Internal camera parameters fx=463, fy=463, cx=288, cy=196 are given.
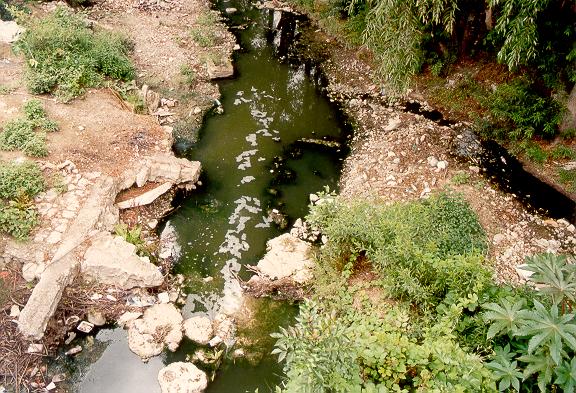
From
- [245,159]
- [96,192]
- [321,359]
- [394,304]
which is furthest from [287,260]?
[96,192]

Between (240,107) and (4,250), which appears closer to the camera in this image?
(4,250)

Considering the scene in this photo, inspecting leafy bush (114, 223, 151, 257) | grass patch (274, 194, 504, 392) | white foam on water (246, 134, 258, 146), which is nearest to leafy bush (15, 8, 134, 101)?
white foam on water (246, 134, 258, 146)

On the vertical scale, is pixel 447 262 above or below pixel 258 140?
above

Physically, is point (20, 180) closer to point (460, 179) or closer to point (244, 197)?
point (244, 197)

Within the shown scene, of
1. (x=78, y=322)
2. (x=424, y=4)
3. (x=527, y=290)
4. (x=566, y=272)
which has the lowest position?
(x=78, y=322)

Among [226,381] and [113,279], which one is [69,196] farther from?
[226,381]

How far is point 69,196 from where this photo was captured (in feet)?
27.1

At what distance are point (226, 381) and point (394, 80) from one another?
6.20 m

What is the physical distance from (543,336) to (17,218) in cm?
764

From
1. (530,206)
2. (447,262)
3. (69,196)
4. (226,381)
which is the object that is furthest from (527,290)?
(69,196)

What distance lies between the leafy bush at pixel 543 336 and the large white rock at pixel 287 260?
10.7 feet

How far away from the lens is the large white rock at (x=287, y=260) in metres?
7.73

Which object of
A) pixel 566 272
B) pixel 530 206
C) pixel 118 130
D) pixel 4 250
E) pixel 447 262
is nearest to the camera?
pixel 566 272

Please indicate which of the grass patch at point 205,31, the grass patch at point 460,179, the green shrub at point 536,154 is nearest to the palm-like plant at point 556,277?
the grass patch at point 460,179
